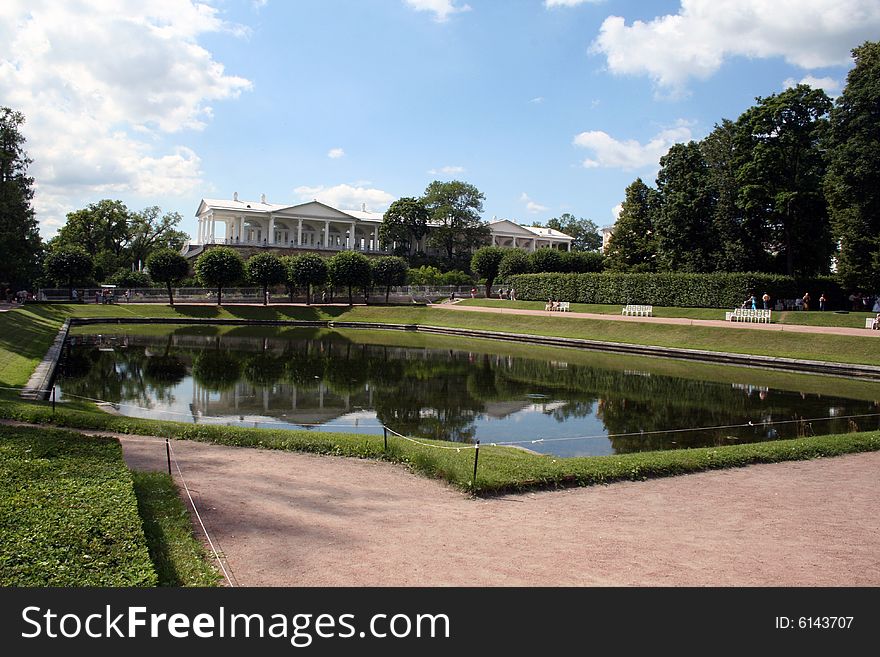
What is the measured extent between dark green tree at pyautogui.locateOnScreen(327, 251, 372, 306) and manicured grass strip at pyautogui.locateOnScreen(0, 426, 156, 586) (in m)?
47.7

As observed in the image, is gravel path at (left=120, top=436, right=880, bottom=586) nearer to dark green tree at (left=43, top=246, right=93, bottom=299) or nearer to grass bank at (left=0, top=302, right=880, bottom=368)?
grass bank at (left=0, top=302, right=880, bottom=368)

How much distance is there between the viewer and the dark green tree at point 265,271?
175 ft

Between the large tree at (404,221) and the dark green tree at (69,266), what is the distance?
37433mm

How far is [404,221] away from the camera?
266ft

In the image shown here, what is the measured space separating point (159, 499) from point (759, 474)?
835 cm

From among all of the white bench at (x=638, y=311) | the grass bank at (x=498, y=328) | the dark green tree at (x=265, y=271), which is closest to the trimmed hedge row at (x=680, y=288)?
the white bench at (x=638, y=311)

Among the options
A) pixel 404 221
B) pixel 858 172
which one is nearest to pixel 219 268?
pixel 404 221

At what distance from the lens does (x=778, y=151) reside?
135ft

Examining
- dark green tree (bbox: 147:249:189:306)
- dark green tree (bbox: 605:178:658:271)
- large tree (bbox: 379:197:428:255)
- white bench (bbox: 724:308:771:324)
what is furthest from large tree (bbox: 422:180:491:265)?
white bench (bbox: 724:308:771:324)

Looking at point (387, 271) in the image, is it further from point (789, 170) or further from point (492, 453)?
point (492, 453)

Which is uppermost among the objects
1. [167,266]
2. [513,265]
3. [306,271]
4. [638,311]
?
[513,265]

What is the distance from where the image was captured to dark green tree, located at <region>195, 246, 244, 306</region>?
5128 cm

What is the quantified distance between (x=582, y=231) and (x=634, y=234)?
69890 millimetres

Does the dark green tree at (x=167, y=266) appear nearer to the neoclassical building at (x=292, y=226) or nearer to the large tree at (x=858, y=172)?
the neoclassical building at (x=292, y=226)
